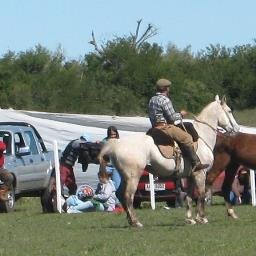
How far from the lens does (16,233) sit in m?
16.9

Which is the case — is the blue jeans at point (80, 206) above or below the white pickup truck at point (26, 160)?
below

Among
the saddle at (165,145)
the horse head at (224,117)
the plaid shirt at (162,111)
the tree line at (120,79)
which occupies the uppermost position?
the plaid shirt at (162,111)

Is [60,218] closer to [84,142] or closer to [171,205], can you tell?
[84,142]

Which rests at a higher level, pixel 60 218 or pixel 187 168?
pixel 187 168

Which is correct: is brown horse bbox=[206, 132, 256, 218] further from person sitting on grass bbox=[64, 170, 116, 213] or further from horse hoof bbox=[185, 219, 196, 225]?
person sitting on grass bbox=[64, 170, 116, 213]

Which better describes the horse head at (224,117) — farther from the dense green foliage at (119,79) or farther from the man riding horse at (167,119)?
the dense green foliage at (119,79)

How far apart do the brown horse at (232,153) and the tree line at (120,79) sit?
3711 cm

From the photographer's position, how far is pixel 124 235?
51.3 ft

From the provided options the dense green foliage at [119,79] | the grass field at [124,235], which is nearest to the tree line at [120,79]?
the dense green foliage at [119,79]

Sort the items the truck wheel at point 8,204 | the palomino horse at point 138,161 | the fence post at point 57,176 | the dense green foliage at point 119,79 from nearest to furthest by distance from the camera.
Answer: the palomino horse at point 138,161, the fence post at point 57,176, the truck wheel at point 8,204, the dense green foliage at point 119,79

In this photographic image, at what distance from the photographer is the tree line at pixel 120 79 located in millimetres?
61000

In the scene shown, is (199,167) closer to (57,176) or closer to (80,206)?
(80,206)

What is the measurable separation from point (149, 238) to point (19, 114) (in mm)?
16036

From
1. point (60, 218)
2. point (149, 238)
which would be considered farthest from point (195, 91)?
point (149, 238)
